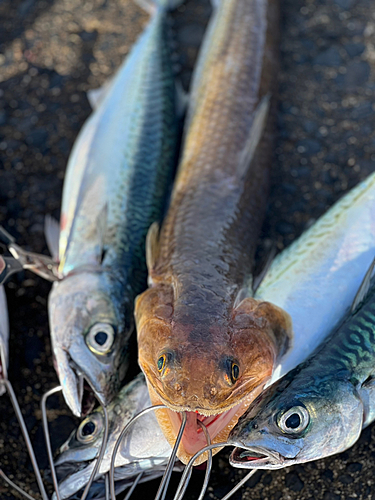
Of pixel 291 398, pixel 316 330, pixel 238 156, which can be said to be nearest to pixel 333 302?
pixel 316 330

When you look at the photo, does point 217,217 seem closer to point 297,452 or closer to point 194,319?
point 194,319

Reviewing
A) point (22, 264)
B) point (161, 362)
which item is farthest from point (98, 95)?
point (161, 362)

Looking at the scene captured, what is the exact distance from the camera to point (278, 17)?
13.1 ft

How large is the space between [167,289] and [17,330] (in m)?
1.34

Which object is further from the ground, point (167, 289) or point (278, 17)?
point (278, 17)

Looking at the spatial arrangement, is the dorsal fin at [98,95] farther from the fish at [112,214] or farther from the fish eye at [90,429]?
the fish eye at [90,429]

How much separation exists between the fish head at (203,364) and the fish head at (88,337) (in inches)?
9.2

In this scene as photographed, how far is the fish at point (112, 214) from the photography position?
267cm

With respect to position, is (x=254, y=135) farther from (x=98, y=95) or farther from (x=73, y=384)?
(x=73, y=384)

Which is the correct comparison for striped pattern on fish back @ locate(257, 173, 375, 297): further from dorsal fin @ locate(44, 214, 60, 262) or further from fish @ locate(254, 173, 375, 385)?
dorsal fin @ locate(44, 214, 60, 262)

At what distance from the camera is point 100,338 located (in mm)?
2682

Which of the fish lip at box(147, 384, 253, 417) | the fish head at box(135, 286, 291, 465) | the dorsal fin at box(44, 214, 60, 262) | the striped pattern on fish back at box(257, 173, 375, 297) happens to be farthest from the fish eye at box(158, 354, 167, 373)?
the dorsal fin at box(44, 214, 60, 262)

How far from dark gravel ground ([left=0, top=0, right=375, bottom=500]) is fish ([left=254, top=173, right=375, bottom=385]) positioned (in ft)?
1.69

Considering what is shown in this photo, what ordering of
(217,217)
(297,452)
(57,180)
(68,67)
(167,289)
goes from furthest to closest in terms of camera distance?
(68,67) < (57,180) < (217,217) < (167,289) < (297,452)
